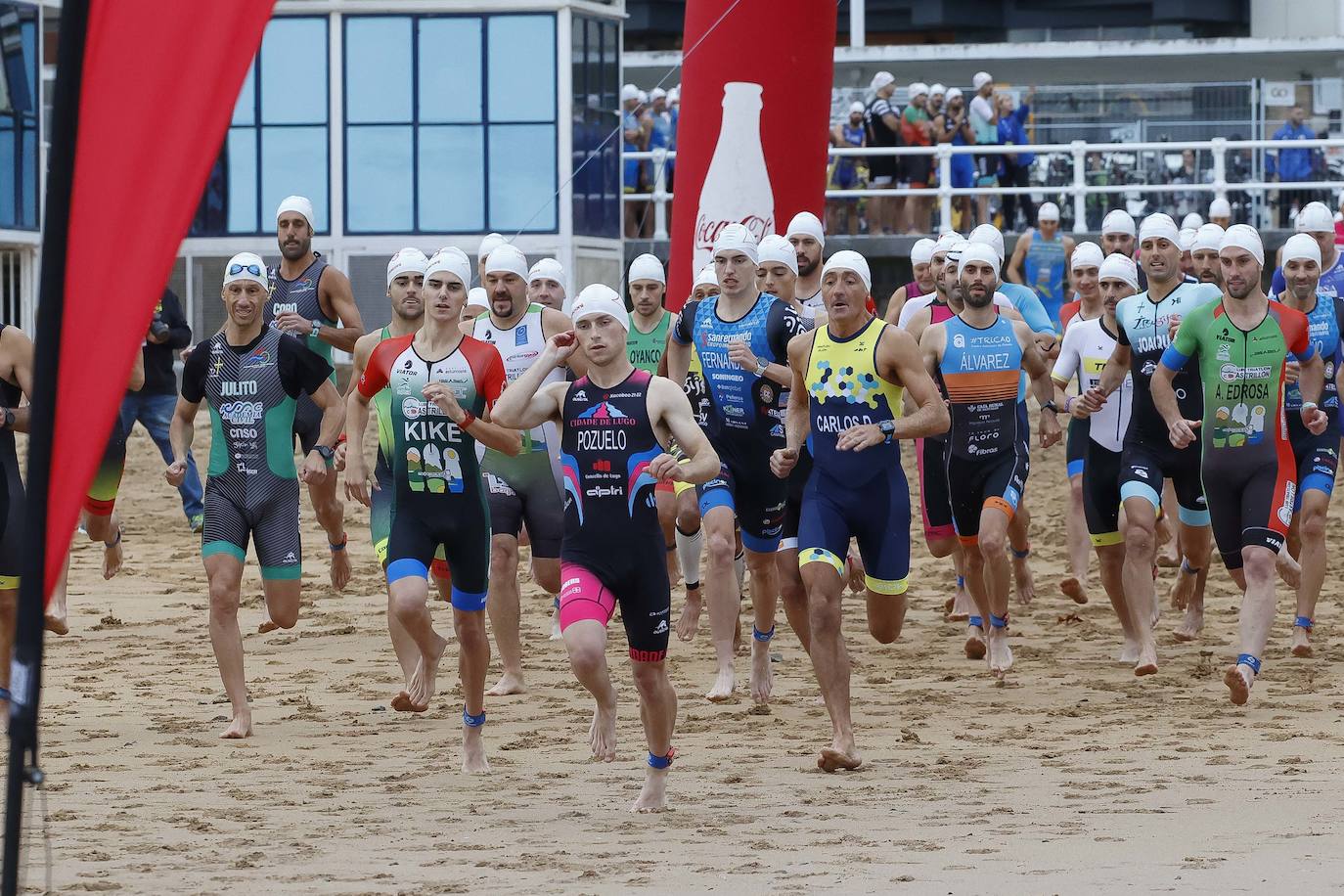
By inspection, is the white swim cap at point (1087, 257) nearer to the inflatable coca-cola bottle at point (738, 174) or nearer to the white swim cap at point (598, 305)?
the inflatable coca-cola bottle at point (738, 174)

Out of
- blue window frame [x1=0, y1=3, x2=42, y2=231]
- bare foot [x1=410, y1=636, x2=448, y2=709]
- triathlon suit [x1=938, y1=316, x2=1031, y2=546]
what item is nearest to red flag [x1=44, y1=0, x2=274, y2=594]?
bare foot [x1=410, y1=636, x2=448, y2=709]

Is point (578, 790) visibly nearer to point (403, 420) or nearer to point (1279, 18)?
point (403, 420)

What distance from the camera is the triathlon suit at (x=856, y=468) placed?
27.6ft

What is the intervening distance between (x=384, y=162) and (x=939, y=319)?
1526 cm

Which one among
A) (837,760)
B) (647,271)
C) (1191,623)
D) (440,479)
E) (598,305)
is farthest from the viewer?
(1191,623)

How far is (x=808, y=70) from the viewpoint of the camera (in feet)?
44.7

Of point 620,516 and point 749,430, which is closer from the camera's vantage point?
point 620,516

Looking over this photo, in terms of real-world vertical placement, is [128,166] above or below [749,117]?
below

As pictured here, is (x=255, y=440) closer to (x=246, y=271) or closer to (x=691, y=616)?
(x=246, y=271)

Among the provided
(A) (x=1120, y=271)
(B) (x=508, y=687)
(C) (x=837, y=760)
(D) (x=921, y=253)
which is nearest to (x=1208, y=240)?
(A) (x=1120, y=271)

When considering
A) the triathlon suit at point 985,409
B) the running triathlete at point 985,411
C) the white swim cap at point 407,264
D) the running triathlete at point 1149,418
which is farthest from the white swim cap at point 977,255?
the white swim cap at point 407,264

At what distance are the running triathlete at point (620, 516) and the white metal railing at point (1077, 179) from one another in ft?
48.4

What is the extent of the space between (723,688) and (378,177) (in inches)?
651

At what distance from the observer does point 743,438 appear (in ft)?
32.3
